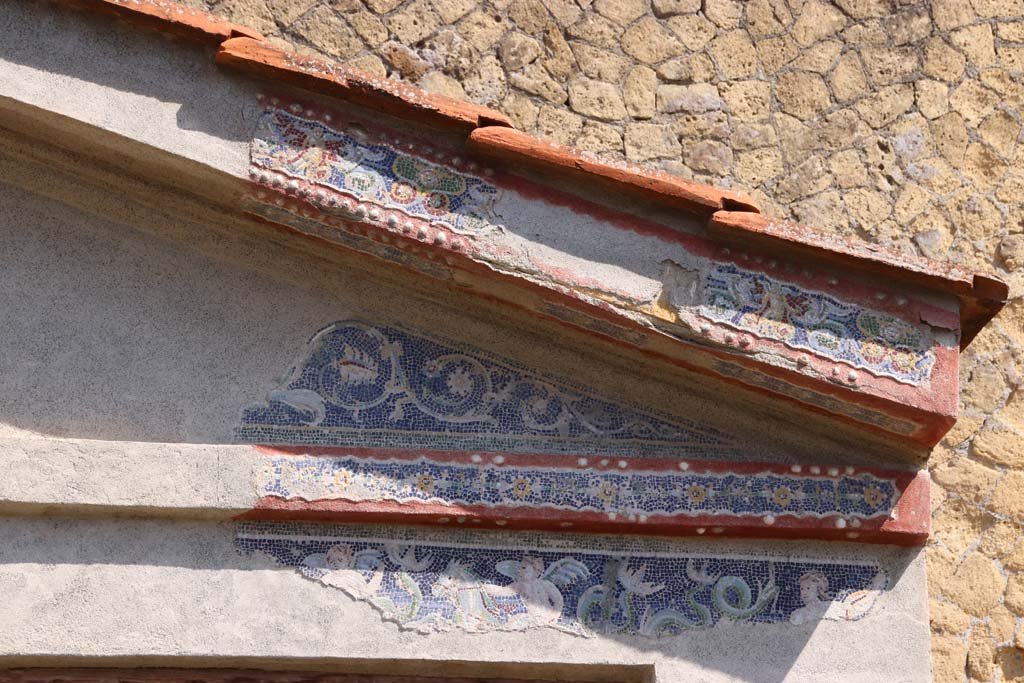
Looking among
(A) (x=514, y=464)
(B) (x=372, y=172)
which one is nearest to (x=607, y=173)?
(B) (x=372, y=172)

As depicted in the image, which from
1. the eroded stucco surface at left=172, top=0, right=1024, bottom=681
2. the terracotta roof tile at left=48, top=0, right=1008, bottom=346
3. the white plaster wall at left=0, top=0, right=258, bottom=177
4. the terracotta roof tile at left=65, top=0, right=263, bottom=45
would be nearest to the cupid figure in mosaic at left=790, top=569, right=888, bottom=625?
the terracotta roof tile at left=48, top=0, right=1008, bottom=346

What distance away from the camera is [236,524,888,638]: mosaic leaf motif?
3609 mm

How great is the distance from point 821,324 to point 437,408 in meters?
1.10

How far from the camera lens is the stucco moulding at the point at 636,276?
11.3ft

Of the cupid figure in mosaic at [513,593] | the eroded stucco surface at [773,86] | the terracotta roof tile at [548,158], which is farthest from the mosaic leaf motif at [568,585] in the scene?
the eroded stucco surface at [773,86]

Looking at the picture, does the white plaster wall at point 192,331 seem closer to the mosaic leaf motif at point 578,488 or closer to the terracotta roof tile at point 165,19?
the mosaic leaf motif at point 578,488

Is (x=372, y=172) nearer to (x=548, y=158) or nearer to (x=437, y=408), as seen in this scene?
(x=548, y=158)

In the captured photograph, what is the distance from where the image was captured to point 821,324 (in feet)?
11.5

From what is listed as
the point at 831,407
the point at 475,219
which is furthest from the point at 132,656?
the point at 831,407

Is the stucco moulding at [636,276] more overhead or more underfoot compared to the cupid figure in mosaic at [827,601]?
more overhead

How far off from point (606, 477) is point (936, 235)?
1.95m

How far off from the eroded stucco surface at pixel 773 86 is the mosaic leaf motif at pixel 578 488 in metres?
1.55

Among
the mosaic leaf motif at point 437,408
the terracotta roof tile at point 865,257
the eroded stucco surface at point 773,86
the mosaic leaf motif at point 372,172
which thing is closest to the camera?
the terracotta roof tile at point 865,257

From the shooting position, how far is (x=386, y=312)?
3.92 m
